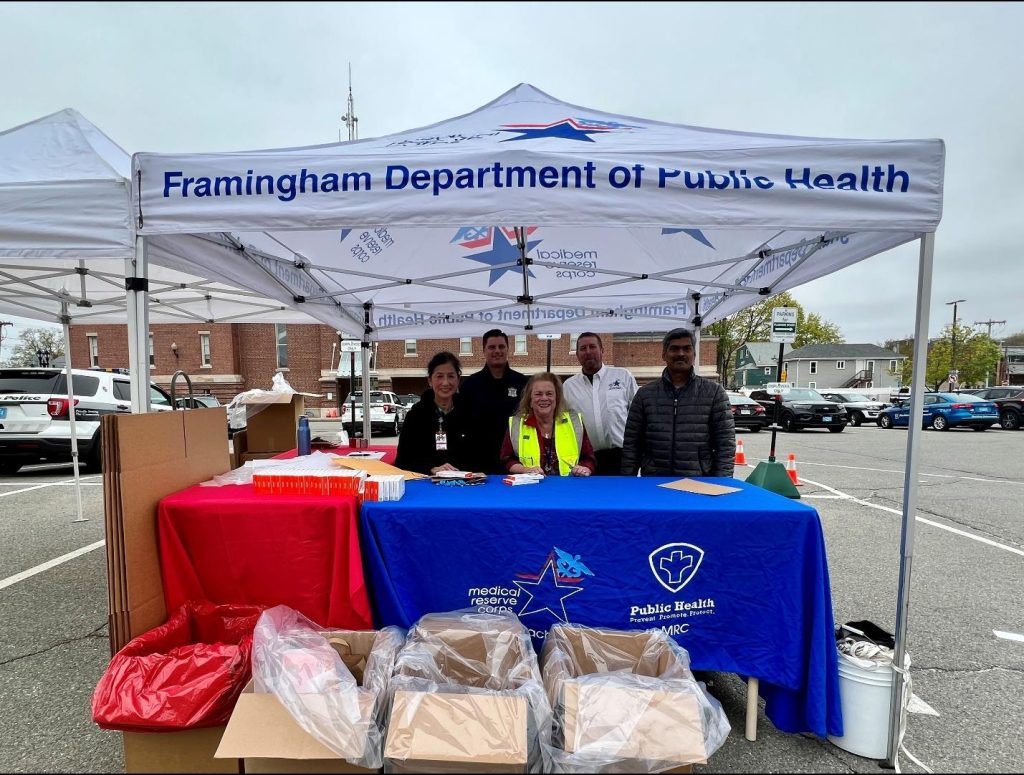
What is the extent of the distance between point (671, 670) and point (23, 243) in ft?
10.8

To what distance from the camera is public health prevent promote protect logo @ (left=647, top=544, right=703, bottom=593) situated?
210cm

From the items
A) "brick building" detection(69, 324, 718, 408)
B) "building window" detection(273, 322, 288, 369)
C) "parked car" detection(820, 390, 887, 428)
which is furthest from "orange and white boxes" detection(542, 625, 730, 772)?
"building window" detection(273, 322, 288, 369)

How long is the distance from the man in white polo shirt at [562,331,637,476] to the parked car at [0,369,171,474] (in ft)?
20.8

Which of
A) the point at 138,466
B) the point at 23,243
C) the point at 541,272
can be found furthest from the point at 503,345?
the point at 23,243

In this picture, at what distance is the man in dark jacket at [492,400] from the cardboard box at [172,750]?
6.03ft

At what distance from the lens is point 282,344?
Answer: 89.3 feet

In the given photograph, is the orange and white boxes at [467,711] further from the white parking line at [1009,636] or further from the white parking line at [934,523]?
the white parking line at [934,523]

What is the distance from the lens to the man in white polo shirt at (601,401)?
3961 mm

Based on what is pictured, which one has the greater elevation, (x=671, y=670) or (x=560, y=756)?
(x=671, y=670)

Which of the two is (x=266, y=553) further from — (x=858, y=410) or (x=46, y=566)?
(x=858, y=410)

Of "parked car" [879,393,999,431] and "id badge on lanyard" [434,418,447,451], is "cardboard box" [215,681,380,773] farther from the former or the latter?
"parked car" [879,393,999,431]

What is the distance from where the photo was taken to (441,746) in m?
1.55

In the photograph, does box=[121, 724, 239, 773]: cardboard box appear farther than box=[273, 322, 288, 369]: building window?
No

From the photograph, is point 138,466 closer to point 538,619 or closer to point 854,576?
point 538,619
